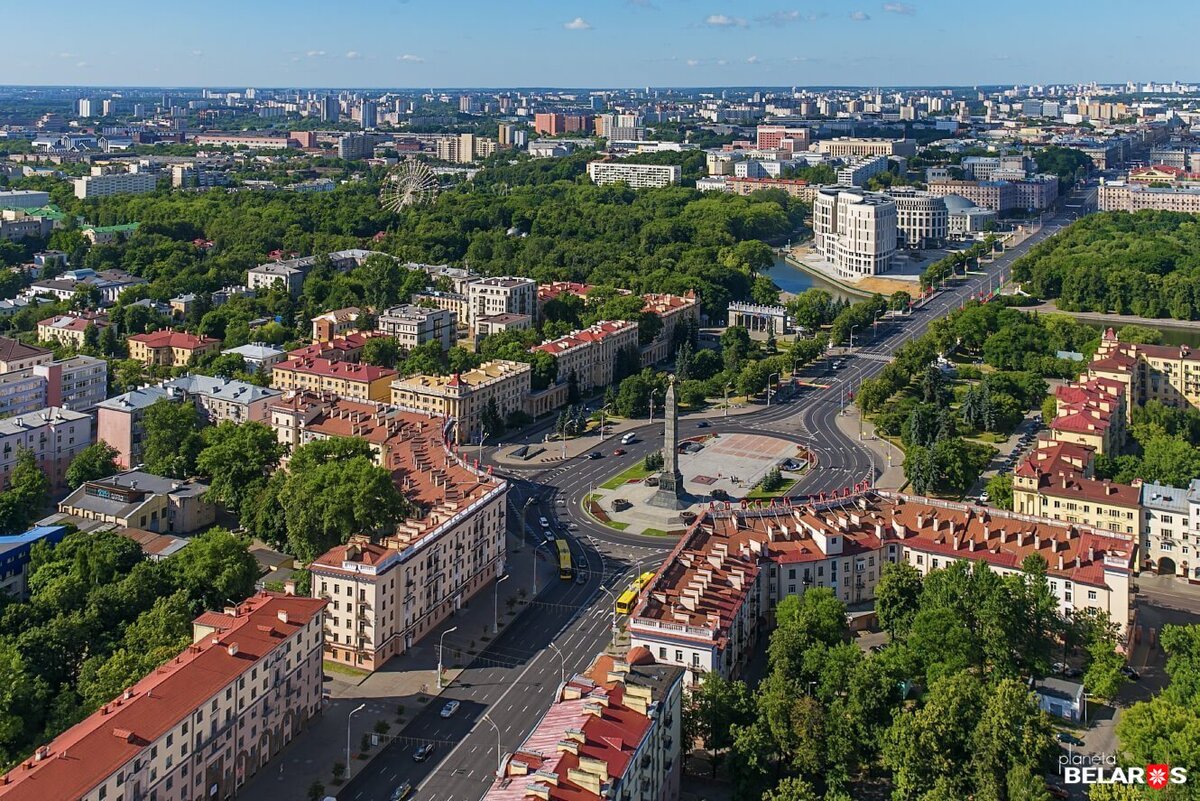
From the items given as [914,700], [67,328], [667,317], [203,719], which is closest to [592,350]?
[667,317]

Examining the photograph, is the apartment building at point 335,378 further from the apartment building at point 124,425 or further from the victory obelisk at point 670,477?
the victory obelisk at point 670,477

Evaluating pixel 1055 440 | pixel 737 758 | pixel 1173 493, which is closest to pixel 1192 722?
pixel 737 758

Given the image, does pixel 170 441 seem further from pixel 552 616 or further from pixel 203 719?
pixel 203 719

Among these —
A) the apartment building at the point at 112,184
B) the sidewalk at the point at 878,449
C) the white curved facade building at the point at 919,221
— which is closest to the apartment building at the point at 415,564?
the sidewalk at the point at 878,449

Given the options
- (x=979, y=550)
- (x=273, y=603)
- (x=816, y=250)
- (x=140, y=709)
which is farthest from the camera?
(x=816, y=250)

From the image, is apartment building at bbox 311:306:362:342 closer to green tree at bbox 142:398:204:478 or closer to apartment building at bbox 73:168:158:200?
green tree at bbox 142:398:204:478

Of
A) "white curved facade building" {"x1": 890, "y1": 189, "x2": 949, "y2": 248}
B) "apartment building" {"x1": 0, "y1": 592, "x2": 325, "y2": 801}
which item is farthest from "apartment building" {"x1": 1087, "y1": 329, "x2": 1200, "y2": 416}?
"white curved facade building" {"x1": 890, "y1": 189, "x2": 949, "y2": 248}

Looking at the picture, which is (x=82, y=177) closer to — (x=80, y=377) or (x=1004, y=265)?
(x=80, y=377)
